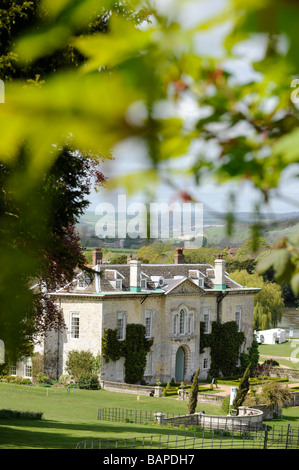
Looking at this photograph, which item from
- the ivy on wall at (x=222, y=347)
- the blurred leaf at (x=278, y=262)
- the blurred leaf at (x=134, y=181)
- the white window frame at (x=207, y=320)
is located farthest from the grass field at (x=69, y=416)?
the blurred leaf at (x=134, y=181)

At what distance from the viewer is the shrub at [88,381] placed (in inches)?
1384

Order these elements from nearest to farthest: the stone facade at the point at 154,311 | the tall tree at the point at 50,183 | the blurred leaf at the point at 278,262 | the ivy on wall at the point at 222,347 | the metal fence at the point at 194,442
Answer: the blurred leaf at the point at 278,262, the tall tree at the point at 50,183, the metal fence at the point at 194,442, the stone facade at the point at 154,311, the ivy on wall at the point at 222,347

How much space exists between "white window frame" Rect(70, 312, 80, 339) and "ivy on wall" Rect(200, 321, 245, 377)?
32.7 ft

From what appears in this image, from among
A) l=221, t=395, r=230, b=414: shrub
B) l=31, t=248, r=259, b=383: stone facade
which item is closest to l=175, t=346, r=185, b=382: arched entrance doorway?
l=31, t=248, r=259, b=383: stone facade

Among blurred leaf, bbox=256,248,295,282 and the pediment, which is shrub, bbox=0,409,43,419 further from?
blurred leaf, bbox=256,248,295,282

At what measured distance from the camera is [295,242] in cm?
164

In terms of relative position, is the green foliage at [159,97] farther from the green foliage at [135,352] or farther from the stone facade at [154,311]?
the green foliage at [135,352]

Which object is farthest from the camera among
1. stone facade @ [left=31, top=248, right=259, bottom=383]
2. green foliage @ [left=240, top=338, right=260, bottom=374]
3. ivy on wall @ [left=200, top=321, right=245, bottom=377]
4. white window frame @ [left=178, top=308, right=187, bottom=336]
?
green foliage @ [left=240, top=338, right=260, bottom=374]

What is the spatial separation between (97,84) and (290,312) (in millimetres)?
79988

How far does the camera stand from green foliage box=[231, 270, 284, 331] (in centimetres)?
5033

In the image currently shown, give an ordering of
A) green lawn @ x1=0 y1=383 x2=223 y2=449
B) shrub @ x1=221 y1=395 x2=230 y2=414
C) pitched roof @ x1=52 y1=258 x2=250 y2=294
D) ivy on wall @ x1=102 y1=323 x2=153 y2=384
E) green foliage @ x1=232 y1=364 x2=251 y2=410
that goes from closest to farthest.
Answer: green lawn @ x1=0 y1=383 x2=223 y2=449 → green foliage @ x1=232 y1=364 x2=251 y2=410 → shrub @ x1=221 y1=395 x2=230 y2=414 → ivy on wall @ x1=102 y1=323 x2=153 y2=384 → pitched roof @ x1=52 y1=258 x2=250 y2=294

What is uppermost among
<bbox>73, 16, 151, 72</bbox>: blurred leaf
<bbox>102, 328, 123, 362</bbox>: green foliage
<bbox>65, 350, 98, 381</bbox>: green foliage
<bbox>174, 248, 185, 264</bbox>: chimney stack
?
<bbox>174, 248, 185, 264</bbox>: chimney stack
